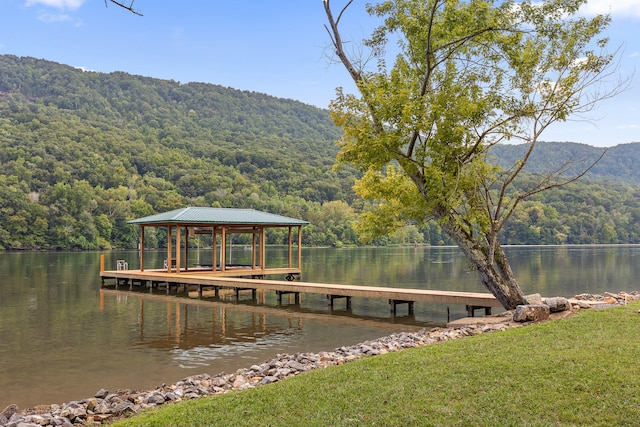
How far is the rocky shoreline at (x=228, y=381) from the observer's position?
702cm

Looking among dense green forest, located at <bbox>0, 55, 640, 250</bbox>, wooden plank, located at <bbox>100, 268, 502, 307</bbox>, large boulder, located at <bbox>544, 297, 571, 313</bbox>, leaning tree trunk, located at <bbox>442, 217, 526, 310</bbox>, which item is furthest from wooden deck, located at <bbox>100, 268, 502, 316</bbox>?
dense green forest, located at <bbox>0, 55, 640, 250</bbox>

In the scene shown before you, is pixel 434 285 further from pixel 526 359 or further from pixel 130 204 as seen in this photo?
pixel 130 204

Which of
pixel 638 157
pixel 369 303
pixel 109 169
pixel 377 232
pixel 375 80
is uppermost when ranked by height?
pixel 638 157

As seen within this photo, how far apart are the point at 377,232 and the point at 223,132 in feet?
369

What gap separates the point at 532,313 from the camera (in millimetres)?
10922

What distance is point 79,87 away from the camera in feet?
420

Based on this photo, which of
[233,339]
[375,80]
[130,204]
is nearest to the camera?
[375,80]

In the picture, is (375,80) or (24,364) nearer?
(24,364)

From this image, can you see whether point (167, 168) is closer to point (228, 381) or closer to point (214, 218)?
point (214, 218)

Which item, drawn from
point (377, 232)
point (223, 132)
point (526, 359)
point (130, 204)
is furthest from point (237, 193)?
point (526, 359)

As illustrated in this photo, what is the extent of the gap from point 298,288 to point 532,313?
34.3 feet

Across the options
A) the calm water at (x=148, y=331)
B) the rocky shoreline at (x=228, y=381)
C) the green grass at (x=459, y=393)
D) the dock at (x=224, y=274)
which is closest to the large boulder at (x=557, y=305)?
the rocky shoreline at (x=228, y=381)

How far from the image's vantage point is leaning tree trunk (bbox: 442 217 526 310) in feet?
40.9

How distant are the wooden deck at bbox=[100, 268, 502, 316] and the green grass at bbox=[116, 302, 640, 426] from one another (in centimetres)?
794
